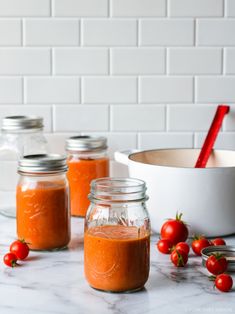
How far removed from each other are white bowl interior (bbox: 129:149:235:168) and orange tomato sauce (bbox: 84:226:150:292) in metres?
0.61

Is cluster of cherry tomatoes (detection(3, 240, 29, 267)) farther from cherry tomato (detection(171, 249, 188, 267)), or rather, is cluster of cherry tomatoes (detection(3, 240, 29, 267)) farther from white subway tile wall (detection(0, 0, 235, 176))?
white subway tile wall (detection(0, 0, 235, 176))

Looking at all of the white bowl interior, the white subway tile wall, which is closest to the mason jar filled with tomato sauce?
the white bowl interior

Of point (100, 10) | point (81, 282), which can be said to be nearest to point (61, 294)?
point (81, 282)

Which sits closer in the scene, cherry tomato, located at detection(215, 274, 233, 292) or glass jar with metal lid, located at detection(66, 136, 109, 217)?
cherry tomato, located at detection(215, 274, 233, 292)

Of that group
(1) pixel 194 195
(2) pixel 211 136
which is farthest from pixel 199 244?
(2) pixel 211 136

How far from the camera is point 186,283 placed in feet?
4.91

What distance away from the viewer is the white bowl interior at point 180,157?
6.70 feet

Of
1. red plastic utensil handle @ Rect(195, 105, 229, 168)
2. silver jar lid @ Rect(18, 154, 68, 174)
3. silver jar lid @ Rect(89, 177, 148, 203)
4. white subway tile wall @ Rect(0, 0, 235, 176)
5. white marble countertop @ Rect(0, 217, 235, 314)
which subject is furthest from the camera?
white subway tile wall @ Rect(0, 0, 235, 176)

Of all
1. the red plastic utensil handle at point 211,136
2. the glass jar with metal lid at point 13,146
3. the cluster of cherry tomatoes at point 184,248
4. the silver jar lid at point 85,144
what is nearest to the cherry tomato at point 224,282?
the cluster of cherry tomatoes at point 184,248

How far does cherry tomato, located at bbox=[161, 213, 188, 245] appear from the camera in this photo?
1.74 meters

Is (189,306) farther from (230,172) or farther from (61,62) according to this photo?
(61,62)

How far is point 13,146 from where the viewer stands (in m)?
2.12

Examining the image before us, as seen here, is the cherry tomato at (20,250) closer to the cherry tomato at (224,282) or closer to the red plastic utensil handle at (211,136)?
the cherry tomato at (224,282)

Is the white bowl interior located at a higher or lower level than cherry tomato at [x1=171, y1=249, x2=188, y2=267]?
higher
